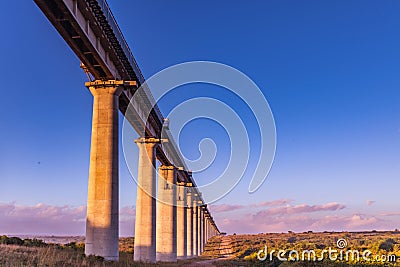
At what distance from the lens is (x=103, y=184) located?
25.9 m

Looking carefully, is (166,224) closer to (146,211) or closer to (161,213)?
(161,213)

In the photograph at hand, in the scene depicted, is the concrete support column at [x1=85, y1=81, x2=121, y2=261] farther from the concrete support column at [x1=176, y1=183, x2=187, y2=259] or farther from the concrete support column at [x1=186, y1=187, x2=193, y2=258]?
the concrete support column at [x1=186, y1=187, x2=193, y2=258]

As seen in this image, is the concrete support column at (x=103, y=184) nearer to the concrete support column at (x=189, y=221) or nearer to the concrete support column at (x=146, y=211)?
the concrete support column at (x=146, y=211)

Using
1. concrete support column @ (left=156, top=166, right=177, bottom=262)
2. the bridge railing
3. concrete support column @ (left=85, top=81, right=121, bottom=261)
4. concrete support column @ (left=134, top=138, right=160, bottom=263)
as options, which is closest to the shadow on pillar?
concrete support column @ (left=85, top=81, right=121, bottom=261)

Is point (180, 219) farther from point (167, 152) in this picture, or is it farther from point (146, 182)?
point (146, 182)

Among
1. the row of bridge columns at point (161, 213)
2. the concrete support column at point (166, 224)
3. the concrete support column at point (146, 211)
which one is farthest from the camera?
the concrete support column at point (166, 224)

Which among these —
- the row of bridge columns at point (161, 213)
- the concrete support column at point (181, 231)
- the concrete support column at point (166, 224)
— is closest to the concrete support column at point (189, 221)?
the row of bridge columns at point (161, 213)

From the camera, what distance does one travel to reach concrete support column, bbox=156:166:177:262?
2138 inches

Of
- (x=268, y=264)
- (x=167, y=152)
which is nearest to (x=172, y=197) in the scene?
(x=167, y=152)

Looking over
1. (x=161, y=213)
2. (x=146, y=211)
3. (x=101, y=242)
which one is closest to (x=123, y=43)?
(x=101, y=242)

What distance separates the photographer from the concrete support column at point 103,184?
25562 millimetres

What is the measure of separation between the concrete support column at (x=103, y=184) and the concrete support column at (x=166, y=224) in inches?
1140

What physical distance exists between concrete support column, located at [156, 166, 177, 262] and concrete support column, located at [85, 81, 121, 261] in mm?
28954

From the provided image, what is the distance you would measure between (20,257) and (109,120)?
11444 mm
